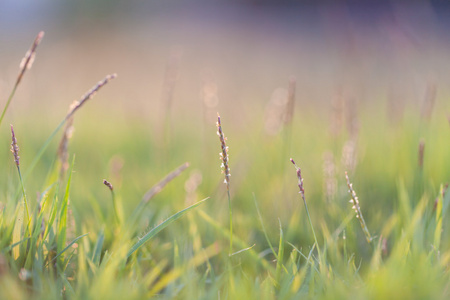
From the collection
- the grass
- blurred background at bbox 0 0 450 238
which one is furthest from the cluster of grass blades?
blurred background at bbox 0 0 450 238

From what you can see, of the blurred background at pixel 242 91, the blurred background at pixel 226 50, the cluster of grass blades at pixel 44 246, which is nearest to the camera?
the cluster of grass blades at pixel 44 246

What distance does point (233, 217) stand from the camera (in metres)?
1.91

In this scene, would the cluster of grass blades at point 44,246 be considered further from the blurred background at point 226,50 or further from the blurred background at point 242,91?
the blurred background at point 226,50

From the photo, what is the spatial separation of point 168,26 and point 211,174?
20.9 feet

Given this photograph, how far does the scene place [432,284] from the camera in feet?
3.26

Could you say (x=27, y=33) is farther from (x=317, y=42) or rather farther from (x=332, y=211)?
(x=332, y=211)

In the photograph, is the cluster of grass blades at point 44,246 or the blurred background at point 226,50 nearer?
the cluster of grass blades at point 44,246

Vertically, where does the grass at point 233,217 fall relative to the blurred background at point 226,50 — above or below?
below

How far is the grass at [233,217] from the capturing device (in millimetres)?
1140

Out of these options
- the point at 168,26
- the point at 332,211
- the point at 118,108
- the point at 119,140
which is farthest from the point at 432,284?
the point at 168,26

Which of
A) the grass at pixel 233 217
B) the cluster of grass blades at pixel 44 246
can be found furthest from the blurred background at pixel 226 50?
the cluster of grass blades at pixel 44 246

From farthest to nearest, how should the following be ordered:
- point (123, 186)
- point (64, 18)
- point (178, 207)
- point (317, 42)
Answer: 1. point (64, 18)
2. point (317, 42)
3. point (123, 186)
4. point (178, 207)

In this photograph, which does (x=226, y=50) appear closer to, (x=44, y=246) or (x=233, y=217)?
(x=233, y=217)

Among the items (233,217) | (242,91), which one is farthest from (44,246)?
(242,91)
